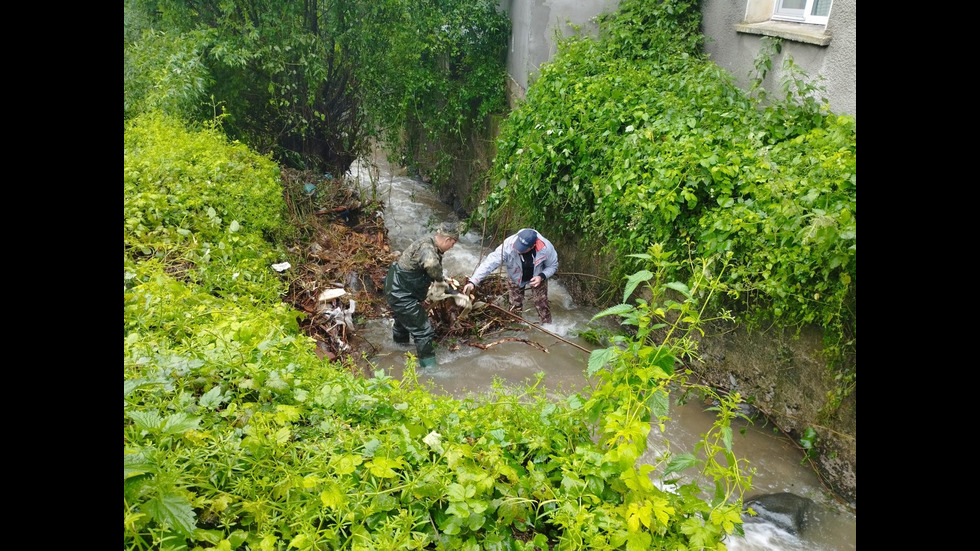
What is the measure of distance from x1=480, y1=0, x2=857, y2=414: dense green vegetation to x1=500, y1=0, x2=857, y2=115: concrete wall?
7.8 inches

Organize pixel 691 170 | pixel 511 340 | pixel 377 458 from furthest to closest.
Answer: pixel 511 340 → pixel 691 170 → pixel 377 458

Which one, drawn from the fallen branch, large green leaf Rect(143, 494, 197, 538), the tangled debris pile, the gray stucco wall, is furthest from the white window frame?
large green leaf Rect(143, 494, 197, 538)

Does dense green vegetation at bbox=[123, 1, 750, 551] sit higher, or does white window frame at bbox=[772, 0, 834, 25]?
white window frame at bbox=[772, 0, 834, 25]

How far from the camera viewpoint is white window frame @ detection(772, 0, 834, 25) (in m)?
6.31

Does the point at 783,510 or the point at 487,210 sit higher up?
the point at 487,210

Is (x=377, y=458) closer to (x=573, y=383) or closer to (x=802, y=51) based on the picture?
(x=573, y=383)

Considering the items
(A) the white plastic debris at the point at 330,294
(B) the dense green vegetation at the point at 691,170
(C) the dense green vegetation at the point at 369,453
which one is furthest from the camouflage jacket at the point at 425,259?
(B) the dense green vegetation at the point at 691,170

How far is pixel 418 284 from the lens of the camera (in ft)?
20.7

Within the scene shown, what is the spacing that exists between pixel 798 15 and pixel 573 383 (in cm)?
526

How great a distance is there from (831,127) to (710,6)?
387 cm

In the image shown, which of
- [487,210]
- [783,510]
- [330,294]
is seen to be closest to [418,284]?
[330,294]

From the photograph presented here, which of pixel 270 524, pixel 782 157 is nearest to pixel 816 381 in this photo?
pixel 782 157

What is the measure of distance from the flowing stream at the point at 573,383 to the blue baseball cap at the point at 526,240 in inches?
45.4

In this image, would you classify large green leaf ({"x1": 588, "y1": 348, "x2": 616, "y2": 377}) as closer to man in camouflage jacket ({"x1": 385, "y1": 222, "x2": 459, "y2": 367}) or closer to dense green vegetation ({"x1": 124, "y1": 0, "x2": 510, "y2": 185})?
man in camouflage jacket ({"x1": 385, "y1": 222, "x2": 459, "y2": 367})
